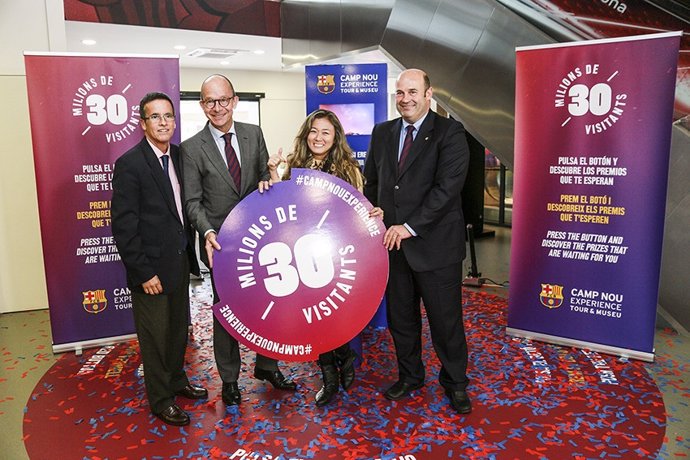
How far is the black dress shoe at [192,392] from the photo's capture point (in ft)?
10.6

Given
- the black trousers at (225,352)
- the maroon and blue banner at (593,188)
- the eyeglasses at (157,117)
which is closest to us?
the eyeglasses at (157,117)

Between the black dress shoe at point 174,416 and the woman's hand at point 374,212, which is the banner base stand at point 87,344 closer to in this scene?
the black dress shoe at point 174,416

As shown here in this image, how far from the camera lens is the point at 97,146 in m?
3.95

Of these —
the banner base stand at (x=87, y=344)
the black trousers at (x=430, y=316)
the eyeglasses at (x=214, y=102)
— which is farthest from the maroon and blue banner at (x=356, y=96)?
the banner base stand at (x=87, y=344)

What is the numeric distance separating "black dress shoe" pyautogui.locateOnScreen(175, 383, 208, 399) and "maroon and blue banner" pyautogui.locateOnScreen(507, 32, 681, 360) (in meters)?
2.39

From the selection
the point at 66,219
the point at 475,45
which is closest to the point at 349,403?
the point at 66,219

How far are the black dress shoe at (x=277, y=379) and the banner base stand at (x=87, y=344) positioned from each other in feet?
4.66

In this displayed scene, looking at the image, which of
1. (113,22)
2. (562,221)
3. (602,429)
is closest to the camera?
(602,429)

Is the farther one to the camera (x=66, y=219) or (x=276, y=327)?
(x=66, y=219)

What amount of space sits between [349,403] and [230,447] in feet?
2.45

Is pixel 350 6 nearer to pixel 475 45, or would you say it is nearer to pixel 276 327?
pixel 475 45

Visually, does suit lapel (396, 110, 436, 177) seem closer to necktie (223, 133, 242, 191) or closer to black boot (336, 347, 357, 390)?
necktie (223, 133, 242, 191)

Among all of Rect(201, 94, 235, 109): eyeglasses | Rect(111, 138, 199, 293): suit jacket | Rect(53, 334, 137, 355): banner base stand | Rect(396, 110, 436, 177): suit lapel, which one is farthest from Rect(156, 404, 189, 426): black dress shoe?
Rect(396, 110, 436, 177): suit lapel

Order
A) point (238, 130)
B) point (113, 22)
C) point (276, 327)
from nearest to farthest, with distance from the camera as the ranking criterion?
point (276, 327)
point (238, 130)
point (113, 22)
